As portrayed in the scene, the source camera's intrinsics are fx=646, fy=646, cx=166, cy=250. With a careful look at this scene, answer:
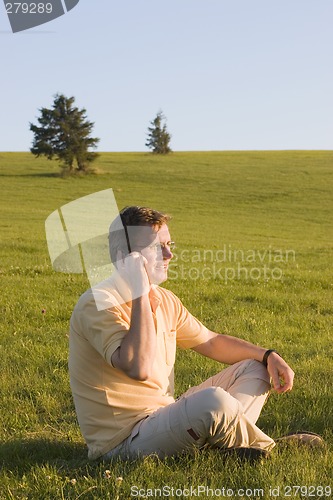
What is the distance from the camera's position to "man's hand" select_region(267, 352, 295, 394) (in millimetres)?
4395

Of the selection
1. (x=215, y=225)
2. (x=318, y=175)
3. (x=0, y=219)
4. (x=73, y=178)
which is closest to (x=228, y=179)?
(x=318, y=175)

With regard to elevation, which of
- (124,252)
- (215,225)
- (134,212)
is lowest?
(215,225)

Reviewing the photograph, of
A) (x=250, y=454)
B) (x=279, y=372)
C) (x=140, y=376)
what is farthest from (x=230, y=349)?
(x=140, y=376)

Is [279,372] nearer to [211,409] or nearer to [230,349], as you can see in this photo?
[230,349]

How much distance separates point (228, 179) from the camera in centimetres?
5397

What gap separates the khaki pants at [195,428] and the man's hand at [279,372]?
A: 0.36m

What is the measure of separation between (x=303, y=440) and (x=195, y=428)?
99 cm

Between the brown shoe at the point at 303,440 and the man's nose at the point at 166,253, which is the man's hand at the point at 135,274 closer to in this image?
the man's nose at the point at 166,253

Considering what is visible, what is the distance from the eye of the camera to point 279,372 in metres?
4.45

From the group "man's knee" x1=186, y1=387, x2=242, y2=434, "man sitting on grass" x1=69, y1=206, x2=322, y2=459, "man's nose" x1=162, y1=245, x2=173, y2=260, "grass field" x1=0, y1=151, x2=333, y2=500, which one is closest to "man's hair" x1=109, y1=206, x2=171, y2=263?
"man sitting on grass" x1=69, y1=206, x2=322, y2=459

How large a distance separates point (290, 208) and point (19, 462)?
37644 mm

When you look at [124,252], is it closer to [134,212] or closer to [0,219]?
[134,212]

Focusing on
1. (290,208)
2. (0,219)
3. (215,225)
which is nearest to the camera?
(0,219)

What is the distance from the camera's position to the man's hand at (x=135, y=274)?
3.83 meters
